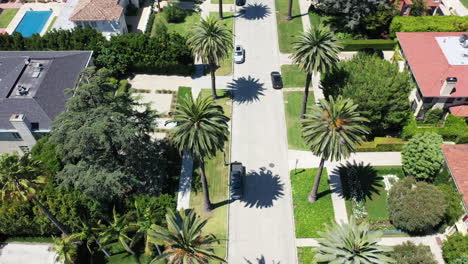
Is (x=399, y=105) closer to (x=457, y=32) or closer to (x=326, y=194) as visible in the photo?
(x=326, y=194)

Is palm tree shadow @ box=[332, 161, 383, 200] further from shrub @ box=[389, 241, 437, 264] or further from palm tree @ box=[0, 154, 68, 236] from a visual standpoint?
palm tree @ box=[0, 154, 68, 236]

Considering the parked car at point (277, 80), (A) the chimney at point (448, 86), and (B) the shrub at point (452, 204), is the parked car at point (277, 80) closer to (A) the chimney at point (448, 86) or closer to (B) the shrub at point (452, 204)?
(A) the chimney at point (448, 86)

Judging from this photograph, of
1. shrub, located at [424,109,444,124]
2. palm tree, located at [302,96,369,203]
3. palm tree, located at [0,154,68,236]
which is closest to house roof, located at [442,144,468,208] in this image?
shrub, located at [424,109,444,124]

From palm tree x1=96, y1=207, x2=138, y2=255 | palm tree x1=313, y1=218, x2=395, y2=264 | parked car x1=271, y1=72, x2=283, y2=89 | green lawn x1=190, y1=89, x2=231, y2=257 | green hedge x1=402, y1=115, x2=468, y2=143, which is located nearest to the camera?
palm tree x1=313, y1=218, x2=395, y2=264

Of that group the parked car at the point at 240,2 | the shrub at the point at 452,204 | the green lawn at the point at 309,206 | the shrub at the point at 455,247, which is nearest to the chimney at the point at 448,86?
the shrub at the point at 452,204

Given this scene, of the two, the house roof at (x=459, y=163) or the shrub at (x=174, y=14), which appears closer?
the house roof at (x=459, y=163)

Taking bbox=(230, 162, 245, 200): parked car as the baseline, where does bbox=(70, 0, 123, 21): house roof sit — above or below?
above

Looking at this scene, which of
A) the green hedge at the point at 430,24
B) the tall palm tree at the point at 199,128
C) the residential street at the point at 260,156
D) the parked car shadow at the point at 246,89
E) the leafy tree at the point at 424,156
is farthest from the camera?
the green hedge at the point at 430,24
